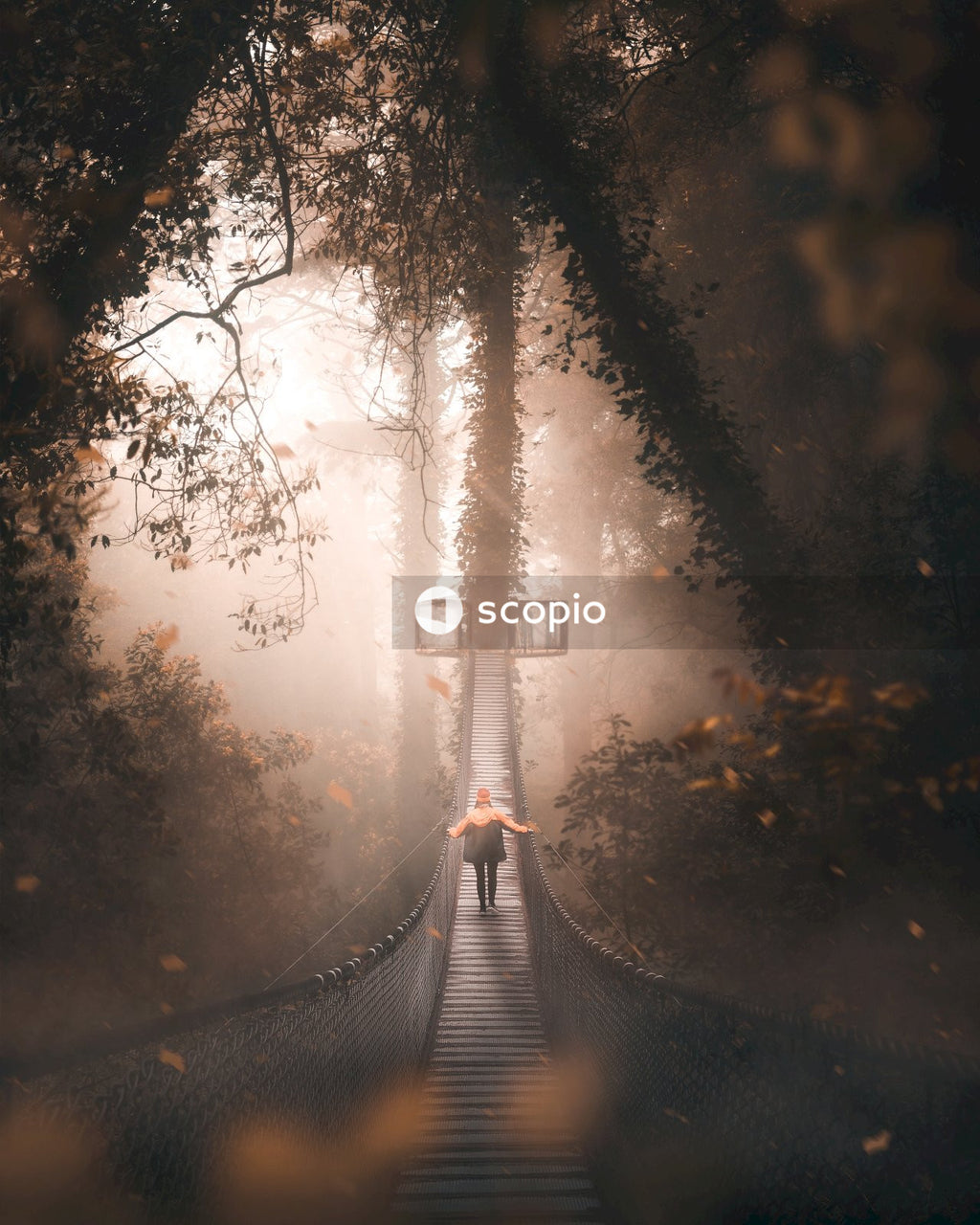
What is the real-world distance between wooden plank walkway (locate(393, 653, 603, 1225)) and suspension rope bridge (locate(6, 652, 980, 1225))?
1cm

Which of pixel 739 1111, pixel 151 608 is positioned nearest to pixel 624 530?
pixel 151 608

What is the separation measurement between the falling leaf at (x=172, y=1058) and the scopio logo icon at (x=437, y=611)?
10.3 meters

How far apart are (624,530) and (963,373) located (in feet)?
24.5

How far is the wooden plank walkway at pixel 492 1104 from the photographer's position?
3305 millimetres

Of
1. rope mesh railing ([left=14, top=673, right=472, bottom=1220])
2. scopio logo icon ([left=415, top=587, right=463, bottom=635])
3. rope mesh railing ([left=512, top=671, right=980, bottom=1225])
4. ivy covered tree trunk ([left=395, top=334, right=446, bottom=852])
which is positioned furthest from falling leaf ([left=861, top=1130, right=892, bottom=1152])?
ivy covered tree trunk ([left=395, top=334, right=446, bottom=852])

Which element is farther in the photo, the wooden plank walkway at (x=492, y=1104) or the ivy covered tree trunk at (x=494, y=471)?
the ivy covered tree trunk at (x=494, y=471)

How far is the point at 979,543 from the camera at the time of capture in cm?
534

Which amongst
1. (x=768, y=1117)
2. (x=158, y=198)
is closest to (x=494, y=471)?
(x=158, y=198)

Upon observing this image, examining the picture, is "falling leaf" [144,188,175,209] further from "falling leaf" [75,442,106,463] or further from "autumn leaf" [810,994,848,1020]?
"autumn leaf" [810,994,848,1020]

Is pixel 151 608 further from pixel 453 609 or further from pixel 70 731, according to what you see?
pixel 70 731

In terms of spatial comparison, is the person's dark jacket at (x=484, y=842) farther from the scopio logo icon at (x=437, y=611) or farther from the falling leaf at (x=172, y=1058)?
the scopio logo icon at (x=437, y=611)

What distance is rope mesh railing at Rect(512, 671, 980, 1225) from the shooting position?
6.32 feet

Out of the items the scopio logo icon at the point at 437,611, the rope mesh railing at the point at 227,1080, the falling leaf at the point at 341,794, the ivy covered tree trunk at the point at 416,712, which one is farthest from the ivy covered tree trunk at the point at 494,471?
the falling leaf at the point at 341,794

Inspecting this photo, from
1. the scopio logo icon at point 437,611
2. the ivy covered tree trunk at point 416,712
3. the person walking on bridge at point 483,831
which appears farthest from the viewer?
the ivy covered tree trunk at point 416,712
